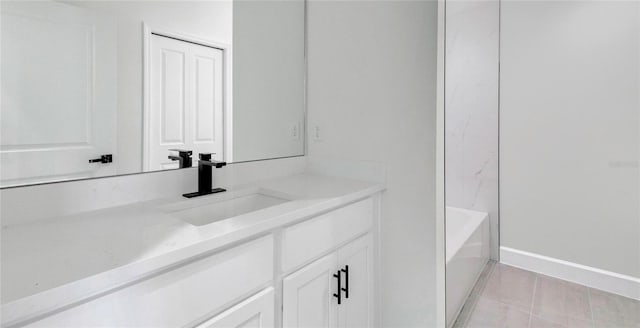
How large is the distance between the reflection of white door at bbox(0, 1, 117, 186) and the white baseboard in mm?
2445

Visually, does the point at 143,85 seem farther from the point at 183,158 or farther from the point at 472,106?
the point at 472,106

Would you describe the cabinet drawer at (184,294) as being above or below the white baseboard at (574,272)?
above

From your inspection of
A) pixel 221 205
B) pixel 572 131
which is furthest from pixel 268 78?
pixel 572 131

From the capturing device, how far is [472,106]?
183 cm

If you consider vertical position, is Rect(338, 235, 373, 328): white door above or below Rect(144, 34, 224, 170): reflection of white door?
below

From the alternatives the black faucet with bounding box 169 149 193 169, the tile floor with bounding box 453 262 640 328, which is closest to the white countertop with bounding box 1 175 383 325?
the black faucet with bounding box 169 149 193 169

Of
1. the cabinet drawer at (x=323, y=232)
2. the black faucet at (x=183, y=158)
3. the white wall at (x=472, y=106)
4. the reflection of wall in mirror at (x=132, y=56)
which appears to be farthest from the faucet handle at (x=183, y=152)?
the white wall at (x=472, y=106)

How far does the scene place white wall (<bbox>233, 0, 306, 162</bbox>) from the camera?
4.74 ft

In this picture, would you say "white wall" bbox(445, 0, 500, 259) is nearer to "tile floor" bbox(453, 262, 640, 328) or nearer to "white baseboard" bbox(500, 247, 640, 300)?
"white baseboard" bbox(500, 247, 640, 300)

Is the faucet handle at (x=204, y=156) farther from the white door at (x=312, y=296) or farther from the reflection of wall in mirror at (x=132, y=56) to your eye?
the white door at (x=312, y=296)

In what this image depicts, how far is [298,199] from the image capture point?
1.14m

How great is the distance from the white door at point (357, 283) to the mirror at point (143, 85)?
623mm

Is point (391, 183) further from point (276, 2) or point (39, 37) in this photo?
point (39, 37)

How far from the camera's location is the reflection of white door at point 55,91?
0.82m
